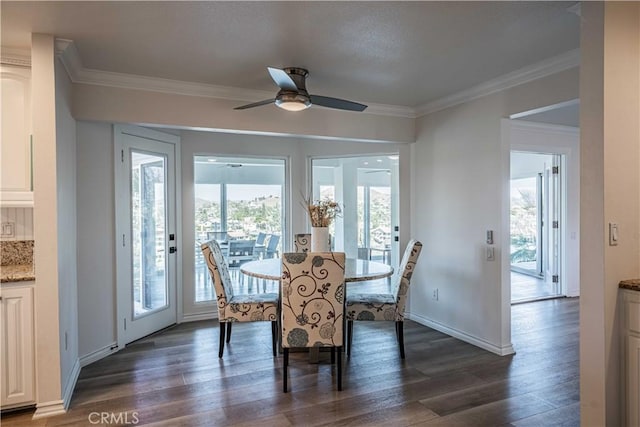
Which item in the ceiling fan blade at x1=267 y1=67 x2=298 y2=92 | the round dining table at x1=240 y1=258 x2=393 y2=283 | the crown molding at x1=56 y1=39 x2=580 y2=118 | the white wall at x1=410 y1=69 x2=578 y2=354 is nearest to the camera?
the ceiling fan blade at x1=267 y1=67 x2=298 y2=92

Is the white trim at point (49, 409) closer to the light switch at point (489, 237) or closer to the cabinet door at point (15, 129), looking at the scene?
the cabinet door at point (15, 129)

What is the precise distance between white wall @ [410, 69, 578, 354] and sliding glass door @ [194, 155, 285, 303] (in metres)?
1.79

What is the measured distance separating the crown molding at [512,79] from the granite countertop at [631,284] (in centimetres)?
171

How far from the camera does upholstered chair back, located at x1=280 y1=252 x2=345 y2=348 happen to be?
2752 millimetres

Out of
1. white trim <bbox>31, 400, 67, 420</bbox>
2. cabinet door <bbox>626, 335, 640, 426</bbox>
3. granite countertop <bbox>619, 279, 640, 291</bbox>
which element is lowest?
white trim <bbox>31, 400, 67, 420</bbox>

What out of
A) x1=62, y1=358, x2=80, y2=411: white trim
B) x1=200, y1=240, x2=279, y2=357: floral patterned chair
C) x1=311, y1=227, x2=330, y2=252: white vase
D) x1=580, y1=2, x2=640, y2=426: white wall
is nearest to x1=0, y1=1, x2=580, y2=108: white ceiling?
x1=580, y1=2, x2=640, y2=426: white wall

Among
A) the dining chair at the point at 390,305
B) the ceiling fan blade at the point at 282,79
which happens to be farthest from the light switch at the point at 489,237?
the ceiling fan blade at the point at 282,79

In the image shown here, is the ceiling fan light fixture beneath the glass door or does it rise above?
above

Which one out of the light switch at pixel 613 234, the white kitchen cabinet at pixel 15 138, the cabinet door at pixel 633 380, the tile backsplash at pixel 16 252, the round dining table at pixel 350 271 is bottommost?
the cabinet door at pixel 633 380

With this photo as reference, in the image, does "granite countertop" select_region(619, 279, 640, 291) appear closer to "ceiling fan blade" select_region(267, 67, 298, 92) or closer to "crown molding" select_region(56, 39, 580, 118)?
"crown molding" select_region(56, 39, 580, 118)

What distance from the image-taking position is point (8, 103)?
267 cm

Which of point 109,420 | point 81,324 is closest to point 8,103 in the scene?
point 81,324

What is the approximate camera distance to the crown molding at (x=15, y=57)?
8.75ft

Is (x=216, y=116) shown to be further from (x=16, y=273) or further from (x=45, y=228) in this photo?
(x=16, y=273)
